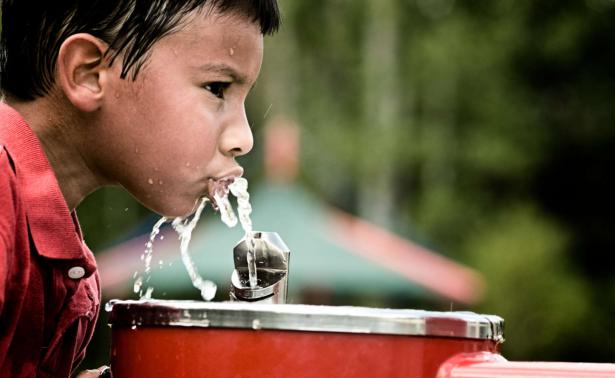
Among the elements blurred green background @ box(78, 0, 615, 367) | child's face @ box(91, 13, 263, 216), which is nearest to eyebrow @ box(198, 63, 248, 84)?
child's face @ box(91, 13, 263, 216)

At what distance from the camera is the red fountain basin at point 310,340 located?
1034 mm

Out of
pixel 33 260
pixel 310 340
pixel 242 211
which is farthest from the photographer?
pixel 242 211

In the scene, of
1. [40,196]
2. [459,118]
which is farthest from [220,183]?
[459,118]

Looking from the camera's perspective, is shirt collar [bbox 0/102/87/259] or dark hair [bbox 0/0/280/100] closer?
shirt collar [bbox 0/102/87/259]

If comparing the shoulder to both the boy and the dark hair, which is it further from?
the dark hair

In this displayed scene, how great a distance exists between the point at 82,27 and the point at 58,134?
0.41 feet

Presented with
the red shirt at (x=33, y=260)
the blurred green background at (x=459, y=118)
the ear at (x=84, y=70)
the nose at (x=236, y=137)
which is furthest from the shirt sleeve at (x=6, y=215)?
the blurred green background at (x=459, y=118)

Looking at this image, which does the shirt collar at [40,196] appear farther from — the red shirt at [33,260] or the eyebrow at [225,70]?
the eyebrow at [225,70]

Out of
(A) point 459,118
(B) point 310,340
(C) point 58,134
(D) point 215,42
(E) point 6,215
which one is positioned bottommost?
(B) point 310,340

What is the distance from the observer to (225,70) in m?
1.27

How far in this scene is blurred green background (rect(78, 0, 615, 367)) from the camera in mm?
11000

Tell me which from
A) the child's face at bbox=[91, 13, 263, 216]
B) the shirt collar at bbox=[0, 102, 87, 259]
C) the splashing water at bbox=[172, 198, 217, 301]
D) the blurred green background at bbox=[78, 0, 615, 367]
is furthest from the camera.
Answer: the blurred green background at bbox=[78, 0, 615, 367]

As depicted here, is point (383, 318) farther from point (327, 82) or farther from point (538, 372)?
point (327, 82)

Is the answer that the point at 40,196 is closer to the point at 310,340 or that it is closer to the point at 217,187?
the point at 217,187
